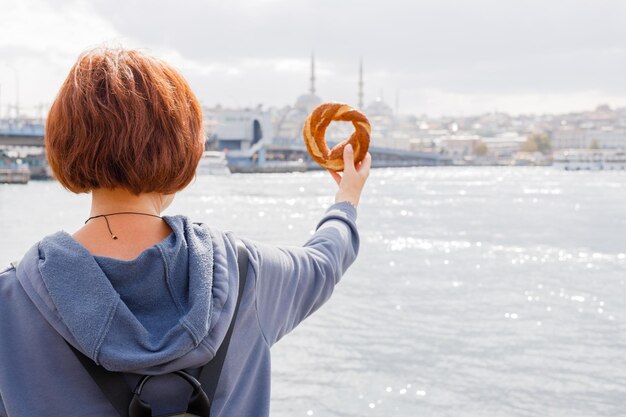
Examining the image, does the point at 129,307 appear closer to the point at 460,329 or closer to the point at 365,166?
the point at 365,166

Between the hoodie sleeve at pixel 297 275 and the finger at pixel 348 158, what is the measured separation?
0.10 metres

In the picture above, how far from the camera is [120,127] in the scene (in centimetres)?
71

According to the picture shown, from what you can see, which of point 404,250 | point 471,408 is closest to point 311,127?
point 471,408

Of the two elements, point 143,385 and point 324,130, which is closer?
point 143,385

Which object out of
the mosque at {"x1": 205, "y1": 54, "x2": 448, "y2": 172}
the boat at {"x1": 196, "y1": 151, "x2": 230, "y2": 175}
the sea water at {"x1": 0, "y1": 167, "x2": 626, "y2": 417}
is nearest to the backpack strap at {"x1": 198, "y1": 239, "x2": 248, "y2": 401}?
the sea water at {"x1": 0, "y1": 167, "x2": 626, "y2": 417}

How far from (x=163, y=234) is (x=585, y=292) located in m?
7.30

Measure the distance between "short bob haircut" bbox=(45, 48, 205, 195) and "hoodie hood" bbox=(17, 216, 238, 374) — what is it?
2.3 inches

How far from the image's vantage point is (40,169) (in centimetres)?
3638

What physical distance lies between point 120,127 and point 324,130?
53cm

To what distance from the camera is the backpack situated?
67 centimetres

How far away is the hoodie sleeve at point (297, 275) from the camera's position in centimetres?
79

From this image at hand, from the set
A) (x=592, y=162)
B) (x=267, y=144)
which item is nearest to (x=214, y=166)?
(x=267, y=144)

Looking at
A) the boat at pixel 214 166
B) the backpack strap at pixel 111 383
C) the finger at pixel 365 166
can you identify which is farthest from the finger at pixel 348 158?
the boat at pixel 214 166

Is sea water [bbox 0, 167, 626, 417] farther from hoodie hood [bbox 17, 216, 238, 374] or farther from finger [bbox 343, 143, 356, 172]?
hoodie hood [bbox 17, 216, 238, 374]
